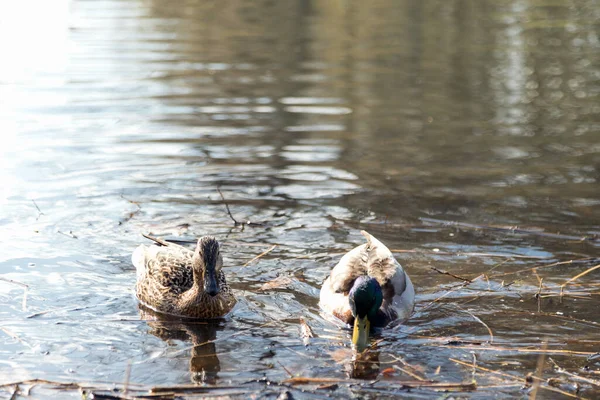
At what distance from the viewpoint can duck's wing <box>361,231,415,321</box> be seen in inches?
278

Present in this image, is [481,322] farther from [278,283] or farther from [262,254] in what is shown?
[262,254]

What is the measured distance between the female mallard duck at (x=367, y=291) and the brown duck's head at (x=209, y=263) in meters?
0.99

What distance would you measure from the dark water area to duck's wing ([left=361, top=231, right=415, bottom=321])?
0.14 m

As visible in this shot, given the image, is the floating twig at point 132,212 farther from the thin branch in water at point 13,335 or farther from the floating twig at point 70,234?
the thin branch in water at point 13,335

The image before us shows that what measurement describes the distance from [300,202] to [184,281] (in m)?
2.83

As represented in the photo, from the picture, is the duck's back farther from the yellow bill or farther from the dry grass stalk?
the dry grass stalk

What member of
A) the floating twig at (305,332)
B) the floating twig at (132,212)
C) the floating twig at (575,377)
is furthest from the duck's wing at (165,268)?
the floating twig at (575,377)

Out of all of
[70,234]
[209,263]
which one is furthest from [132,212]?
[209,263]

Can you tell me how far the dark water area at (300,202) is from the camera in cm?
625

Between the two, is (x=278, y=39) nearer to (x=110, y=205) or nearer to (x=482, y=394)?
(x=110, y=205)

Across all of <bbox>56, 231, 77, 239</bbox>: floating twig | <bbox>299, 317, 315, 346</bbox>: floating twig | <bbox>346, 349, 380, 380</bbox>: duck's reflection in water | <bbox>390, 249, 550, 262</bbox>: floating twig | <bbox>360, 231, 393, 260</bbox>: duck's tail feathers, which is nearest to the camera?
<bbox>346, 349, 380, 380</bbox>: duck's reflection in water

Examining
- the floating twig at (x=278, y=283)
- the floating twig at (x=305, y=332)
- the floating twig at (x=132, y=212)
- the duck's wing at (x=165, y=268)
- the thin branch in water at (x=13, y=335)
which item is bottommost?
the floating twig at (x=278, y=283)

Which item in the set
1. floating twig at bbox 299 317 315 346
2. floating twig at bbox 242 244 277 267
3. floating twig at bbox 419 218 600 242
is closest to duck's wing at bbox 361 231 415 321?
floating twig at bbox 299 317 315 346

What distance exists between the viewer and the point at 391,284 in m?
7.15
